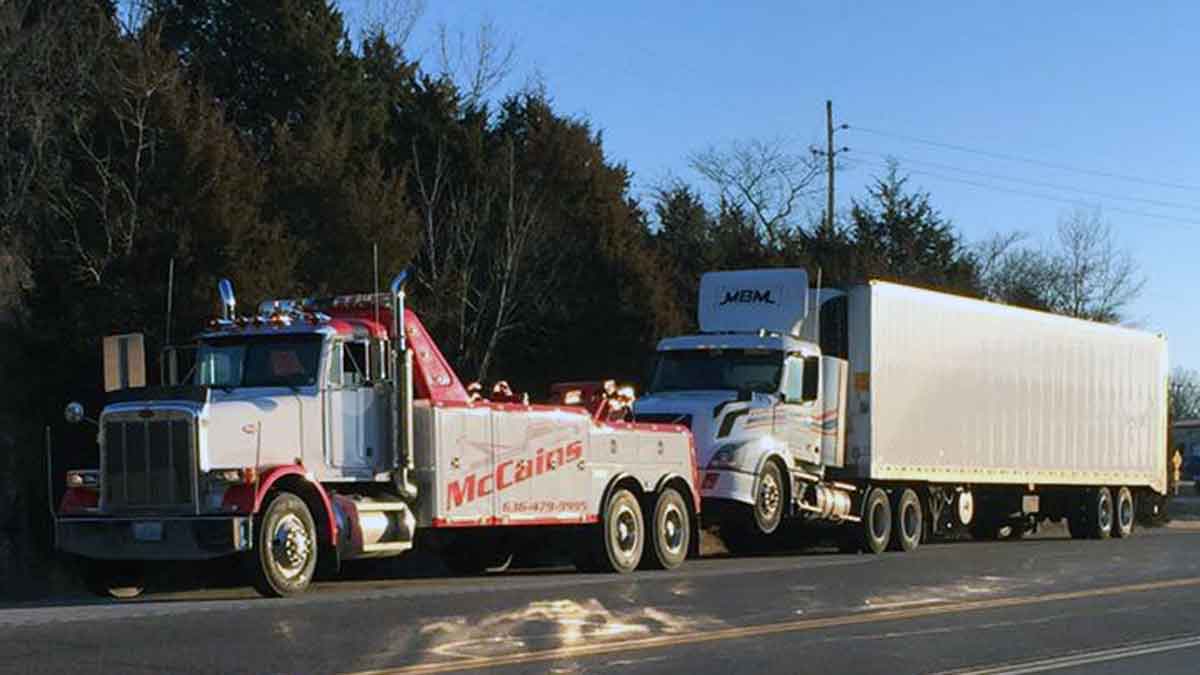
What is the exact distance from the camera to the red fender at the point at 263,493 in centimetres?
1398

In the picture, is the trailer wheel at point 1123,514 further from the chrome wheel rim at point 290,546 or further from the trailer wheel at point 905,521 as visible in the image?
the chrome wheel rim at point 290,546

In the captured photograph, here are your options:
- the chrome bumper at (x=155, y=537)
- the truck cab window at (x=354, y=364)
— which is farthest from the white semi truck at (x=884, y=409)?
the chrome bumper at (x=155, y=537)

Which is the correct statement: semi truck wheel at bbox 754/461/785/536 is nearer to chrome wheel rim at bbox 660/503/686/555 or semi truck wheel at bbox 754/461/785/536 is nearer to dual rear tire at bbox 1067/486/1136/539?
chrome wheel rim at bbox 660/503/686/555

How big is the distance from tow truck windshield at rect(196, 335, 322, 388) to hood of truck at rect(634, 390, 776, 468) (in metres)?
6.72

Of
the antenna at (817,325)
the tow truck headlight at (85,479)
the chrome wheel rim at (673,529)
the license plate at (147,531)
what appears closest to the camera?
the license plate at (147,531)

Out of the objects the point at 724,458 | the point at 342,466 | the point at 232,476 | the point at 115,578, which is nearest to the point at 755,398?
the point at 724,458

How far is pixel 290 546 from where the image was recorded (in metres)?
14.5

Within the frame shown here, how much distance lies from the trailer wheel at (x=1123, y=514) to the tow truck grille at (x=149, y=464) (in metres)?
21.5

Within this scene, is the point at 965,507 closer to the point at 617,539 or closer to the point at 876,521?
the point at 876,521

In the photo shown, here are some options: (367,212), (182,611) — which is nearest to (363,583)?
(182,611)

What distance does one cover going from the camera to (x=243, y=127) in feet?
Answer: 105

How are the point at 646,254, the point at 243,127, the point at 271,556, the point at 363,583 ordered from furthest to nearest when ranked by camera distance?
the point at 646,254, the point at 243,127, the point at 363,583, the point at 271,556

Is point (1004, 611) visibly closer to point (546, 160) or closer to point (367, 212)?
point (367, 212)

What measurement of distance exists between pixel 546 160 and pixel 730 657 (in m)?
22.8
